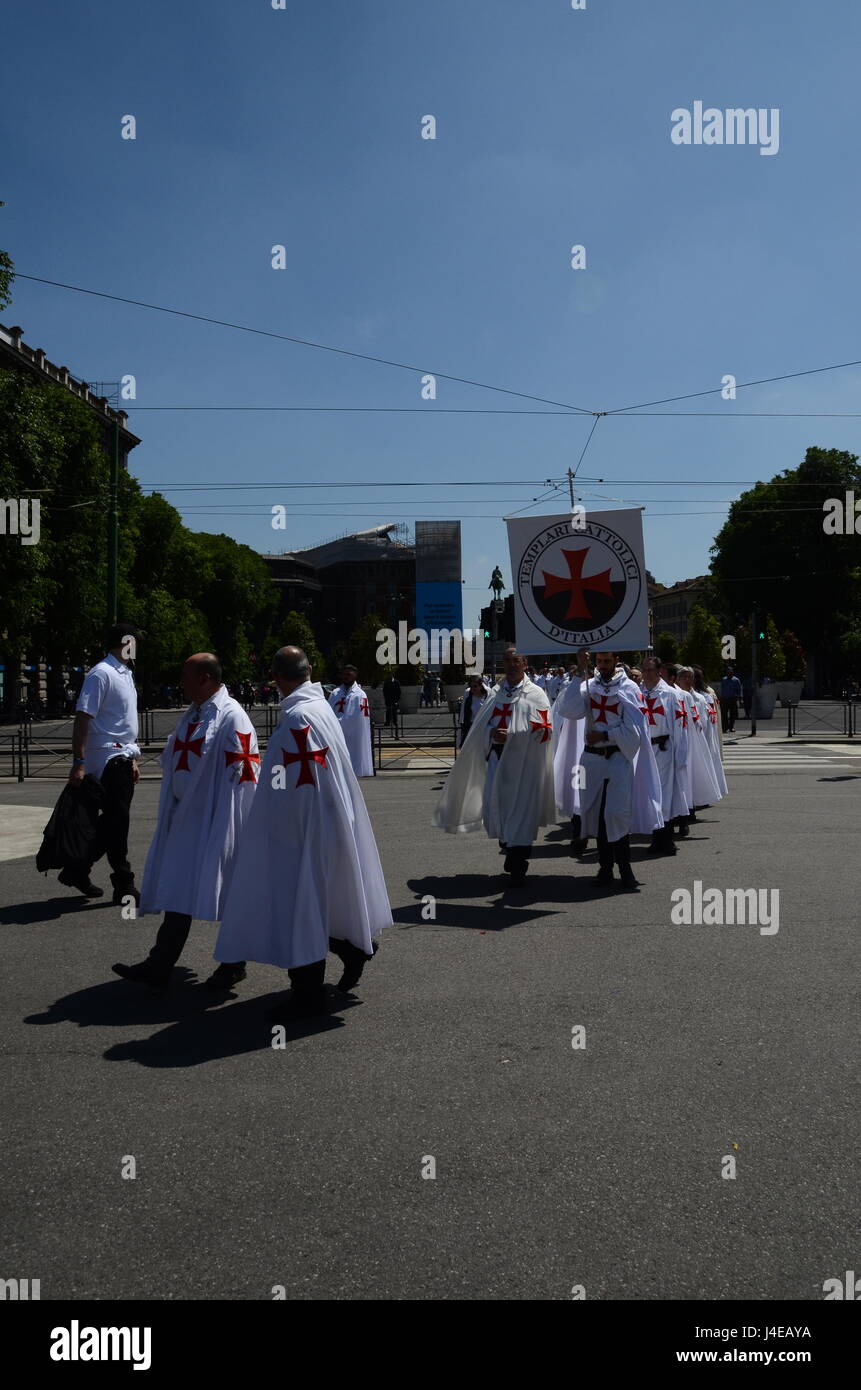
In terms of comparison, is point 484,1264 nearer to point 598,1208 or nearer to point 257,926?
point 598,1208

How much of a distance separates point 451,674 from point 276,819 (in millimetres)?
54136

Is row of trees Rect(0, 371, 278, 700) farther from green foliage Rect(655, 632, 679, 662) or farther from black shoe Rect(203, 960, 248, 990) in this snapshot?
green foliage Rect(655, 632, 679, 662)

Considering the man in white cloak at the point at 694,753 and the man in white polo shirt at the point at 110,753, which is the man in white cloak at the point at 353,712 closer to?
the man in white cloak at the point at 694,753

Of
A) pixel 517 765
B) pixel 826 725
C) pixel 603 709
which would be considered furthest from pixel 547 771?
pixel 826 725

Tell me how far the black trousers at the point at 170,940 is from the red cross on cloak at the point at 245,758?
0.79 meters

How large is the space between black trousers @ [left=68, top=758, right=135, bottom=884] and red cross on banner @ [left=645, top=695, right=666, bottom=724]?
526cm

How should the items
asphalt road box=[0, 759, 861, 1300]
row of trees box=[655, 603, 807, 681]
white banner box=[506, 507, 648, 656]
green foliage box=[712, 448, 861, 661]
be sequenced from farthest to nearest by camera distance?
1. green foliage box=[712, 448, 861, 661]
2. row of trees box=[655, 603, 807, 681]
3. white banner box=[506, 507, 648, 656]
4. asphalt road box=[0, 759, 861, 1300]

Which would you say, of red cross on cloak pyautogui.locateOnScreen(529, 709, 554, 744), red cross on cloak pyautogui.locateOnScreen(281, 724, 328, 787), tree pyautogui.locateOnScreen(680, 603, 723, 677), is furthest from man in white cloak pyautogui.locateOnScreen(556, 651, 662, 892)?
tree pyautogui.locateOnScreen(680, 603, 723, 677)

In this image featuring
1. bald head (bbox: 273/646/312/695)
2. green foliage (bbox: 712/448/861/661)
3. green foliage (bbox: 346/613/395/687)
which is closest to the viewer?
bald head (bbox: 273/646/312/695)

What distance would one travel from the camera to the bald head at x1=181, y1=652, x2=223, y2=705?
6.54 metres

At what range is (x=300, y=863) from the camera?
5793 millimetres

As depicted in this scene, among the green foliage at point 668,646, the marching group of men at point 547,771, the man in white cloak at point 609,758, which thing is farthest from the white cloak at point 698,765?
the green foliage at point 668,646

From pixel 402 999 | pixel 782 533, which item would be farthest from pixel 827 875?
pixel 782 533
